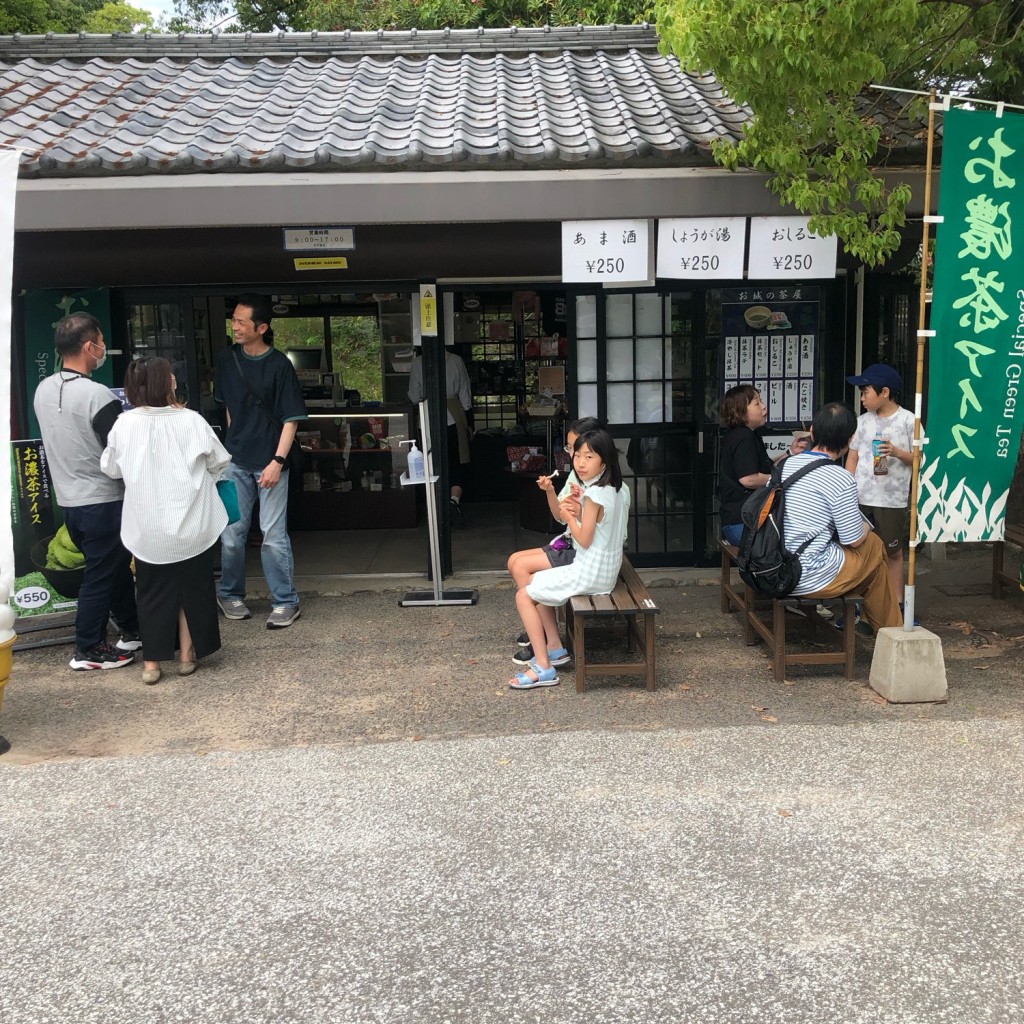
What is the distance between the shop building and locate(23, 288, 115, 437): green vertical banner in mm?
15

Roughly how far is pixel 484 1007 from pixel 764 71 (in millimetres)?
4587

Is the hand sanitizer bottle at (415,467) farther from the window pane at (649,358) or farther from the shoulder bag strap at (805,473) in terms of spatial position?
the shoulder bag strap at (805,473)

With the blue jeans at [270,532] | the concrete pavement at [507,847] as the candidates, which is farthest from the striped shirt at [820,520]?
the blue jeans at [270,532]

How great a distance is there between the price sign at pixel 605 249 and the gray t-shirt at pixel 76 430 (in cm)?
281

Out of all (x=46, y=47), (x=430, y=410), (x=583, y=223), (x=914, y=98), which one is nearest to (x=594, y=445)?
(x=583, y=223)

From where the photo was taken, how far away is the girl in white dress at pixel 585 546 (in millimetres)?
5266

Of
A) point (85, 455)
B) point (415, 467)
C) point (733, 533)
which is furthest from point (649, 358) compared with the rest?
point (85, 455)

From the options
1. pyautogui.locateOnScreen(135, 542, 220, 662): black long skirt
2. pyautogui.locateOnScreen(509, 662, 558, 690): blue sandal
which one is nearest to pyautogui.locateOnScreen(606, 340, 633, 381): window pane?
pyautogui.locateOnScreen(509, 662, 558, 690): blue sandal

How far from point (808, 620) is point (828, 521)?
1032mm

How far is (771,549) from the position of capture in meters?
5.33

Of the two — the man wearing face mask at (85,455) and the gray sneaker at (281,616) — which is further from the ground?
the man wearing face mask at (85,455)

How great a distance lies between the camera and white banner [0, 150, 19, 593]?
4668 millimetres

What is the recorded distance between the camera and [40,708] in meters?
5.38

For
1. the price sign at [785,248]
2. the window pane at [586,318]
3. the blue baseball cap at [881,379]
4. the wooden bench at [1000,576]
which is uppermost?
the price sign at [785,248]
